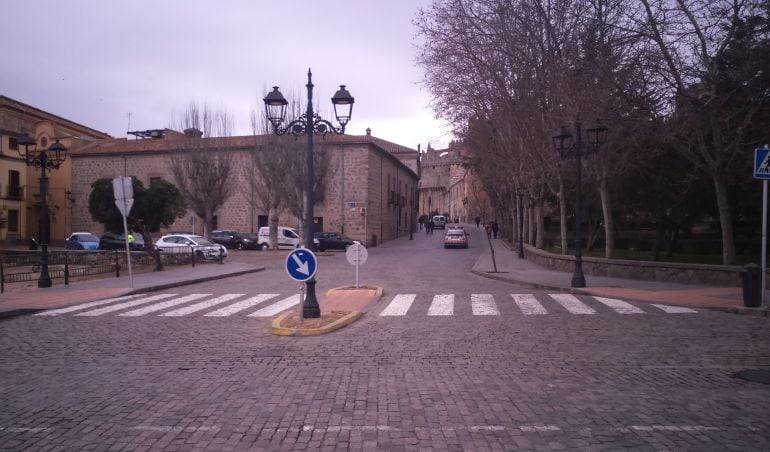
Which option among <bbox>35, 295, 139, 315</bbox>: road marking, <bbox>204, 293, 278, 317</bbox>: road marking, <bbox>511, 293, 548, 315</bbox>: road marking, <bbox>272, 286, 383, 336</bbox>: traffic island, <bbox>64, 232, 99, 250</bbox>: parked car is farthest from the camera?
<bbox>64, 232, 99, 250</bbox>: parked car

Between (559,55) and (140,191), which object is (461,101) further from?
(140,191)

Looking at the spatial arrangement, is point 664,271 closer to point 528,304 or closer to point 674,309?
point 674,309

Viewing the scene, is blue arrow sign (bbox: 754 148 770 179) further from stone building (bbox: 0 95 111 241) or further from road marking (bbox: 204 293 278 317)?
stone building (bbox: 0 95 111 241)

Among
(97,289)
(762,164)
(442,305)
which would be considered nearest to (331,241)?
(97,289)

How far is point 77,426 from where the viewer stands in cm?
509

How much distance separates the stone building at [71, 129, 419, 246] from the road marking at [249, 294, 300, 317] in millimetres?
25901

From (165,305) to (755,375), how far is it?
11682 mm

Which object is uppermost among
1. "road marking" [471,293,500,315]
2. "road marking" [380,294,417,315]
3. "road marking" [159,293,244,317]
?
"road marking" [471,293,500,315]

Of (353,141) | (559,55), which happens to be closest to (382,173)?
(353,141)

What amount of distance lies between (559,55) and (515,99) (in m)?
3.67

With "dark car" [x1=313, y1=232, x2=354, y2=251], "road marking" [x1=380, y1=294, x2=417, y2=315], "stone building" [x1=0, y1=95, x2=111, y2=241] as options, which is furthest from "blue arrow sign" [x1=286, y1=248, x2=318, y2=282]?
"stone building" [x1=0, y1=95, x2=111, y2=241]

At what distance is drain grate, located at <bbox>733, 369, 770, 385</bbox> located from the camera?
21.5 ft

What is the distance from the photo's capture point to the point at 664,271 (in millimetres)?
17328

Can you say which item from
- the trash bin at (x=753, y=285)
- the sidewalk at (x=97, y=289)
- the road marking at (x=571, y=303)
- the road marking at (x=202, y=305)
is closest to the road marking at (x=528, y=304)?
the road marking at (x=571, y=303)
